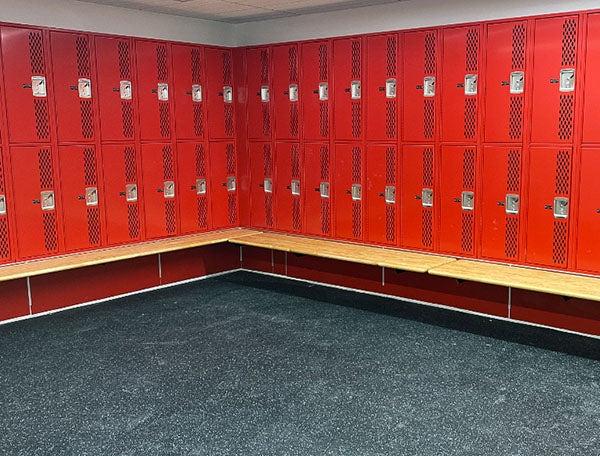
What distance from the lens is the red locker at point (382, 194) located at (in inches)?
216

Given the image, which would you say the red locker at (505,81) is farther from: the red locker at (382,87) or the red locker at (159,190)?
the red locker at (159,190)

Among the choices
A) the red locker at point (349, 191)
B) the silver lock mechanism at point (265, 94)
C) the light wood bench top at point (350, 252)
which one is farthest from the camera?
the silver lock mechanism at point (265, 94)

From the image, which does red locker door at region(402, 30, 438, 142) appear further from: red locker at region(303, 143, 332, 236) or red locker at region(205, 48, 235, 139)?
red locker at region(205, 48, 235, 139)

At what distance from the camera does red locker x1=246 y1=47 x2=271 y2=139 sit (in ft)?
20.5

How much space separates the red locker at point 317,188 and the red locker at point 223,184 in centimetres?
90

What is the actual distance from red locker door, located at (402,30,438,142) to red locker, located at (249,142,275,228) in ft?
5.28

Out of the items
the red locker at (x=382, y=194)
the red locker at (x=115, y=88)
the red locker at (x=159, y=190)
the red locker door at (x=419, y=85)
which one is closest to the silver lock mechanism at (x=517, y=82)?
the red locker door at (x=419, y=85)

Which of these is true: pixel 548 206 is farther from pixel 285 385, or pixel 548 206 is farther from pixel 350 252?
pixel 285 385

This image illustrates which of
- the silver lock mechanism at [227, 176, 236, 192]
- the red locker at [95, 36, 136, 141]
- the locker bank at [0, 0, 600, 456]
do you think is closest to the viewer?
the locker bank at [0, 0, 600, 456]

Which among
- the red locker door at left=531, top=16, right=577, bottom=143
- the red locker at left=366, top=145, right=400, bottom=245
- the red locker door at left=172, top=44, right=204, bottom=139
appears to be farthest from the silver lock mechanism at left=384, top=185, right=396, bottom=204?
the red locker door at left=172, top=44, right=204, bottom=139

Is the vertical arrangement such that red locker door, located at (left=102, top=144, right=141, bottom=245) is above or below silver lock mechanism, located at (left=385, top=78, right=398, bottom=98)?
below

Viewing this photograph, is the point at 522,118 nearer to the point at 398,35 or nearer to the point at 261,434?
the point at 398,35

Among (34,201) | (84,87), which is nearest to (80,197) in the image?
(34,201)

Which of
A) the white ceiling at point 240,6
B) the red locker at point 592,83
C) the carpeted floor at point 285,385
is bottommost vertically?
the carpeted floor at point 285,385
